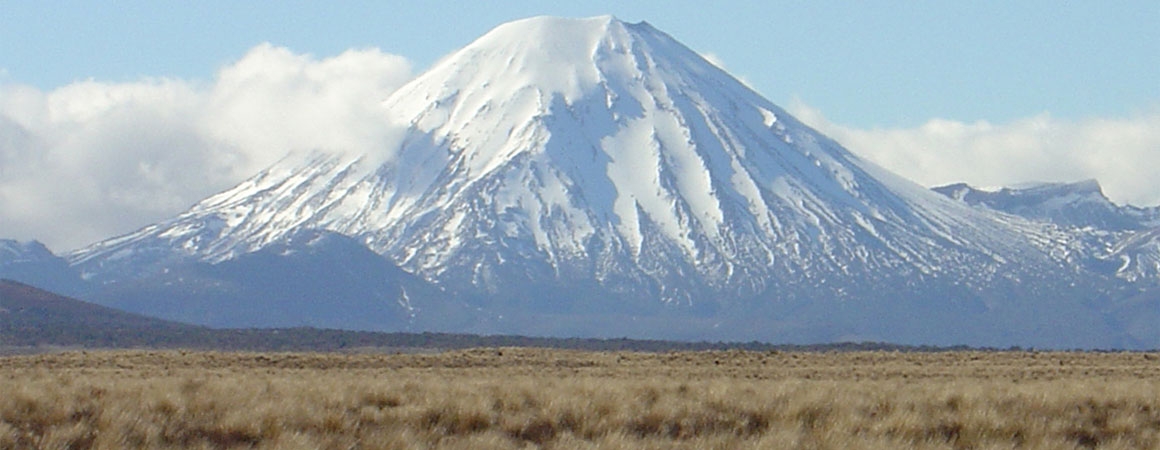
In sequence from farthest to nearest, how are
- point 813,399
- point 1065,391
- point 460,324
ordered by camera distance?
point 460,324 < point 1065,391 < point 813,399

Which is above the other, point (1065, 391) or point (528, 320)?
point (528, 320)

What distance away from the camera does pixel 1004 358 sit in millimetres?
42344

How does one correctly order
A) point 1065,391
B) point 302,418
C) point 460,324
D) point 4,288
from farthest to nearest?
1. point 460,324
2. point 4,288
3. point 1065,391
4. point 302,418

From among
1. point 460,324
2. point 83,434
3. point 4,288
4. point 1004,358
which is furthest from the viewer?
point 460,324

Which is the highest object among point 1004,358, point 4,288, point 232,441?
point 4,288

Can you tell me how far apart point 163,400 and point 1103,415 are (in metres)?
9.02

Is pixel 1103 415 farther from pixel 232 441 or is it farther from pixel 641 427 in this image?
pixel 232 441

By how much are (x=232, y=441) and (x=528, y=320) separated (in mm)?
183840

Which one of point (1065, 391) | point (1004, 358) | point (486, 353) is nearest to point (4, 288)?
point (486, 353)

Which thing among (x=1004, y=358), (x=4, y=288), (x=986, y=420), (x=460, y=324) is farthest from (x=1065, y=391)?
(x=460, y=324)

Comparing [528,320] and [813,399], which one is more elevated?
[528,320]

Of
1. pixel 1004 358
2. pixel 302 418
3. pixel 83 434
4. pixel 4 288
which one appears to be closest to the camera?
pixel 83 434

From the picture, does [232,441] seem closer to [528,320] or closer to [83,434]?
[83,434]

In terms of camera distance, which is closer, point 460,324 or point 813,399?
point 813,399
